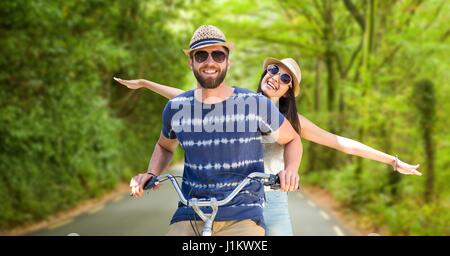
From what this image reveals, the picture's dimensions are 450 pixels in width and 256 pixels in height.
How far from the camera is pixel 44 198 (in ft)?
51.1

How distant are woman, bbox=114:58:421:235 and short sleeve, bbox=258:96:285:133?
86 centimetres

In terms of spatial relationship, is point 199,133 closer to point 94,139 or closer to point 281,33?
point 94,139

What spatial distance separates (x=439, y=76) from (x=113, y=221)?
11531mm

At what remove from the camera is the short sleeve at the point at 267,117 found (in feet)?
10.1

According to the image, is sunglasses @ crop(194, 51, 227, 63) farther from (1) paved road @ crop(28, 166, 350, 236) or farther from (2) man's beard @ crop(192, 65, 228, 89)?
(1) paved road @ crop(28, 166, 350, 236)

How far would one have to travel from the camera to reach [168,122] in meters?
3.26

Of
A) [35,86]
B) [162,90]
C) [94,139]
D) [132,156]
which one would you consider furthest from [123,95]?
[162,90]

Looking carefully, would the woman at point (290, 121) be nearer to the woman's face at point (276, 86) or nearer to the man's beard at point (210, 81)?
the woman's face at point (276, 86)

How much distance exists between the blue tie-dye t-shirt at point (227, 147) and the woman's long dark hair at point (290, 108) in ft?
3.27

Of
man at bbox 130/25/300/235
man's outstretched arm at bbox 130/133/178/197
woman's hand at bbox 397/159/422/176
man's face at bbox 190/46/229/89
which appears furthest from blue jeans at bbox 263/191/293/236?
man's face at bbox 190/46/229/89

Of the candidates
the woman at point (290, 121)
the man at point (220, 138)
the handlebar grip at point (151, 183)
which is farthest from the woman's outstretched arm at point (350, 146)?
the handlebar grip at point (151, 183)

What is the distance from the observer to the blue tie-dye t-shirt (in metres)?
3.00

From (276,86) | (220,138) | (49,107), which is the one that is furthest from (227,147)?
(49,107)

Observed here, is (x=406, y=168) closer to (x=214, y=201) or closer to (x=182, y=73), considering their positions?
(x=214, y=201)
